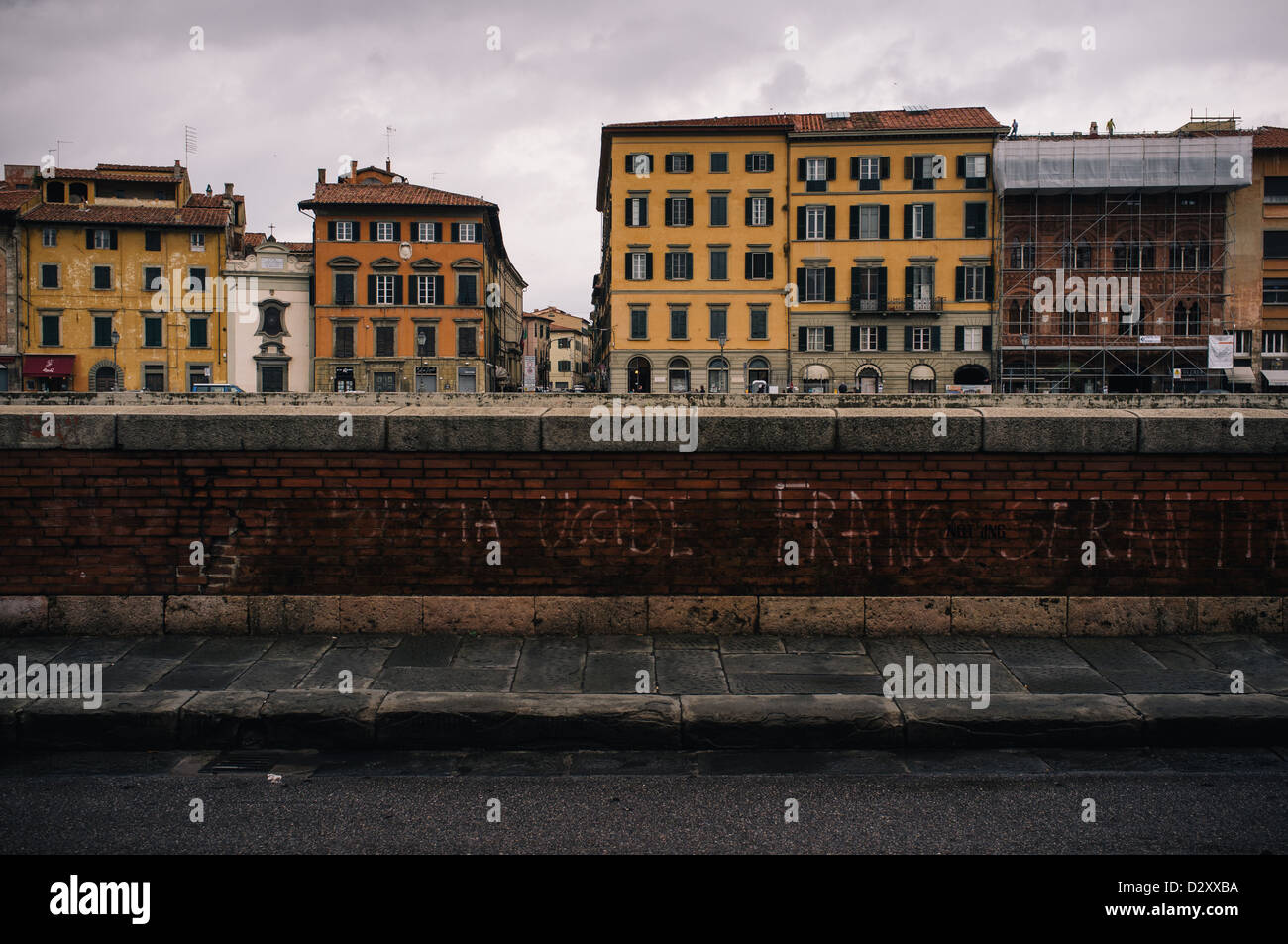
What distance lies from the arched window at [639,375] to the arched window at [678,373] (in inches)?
43.0

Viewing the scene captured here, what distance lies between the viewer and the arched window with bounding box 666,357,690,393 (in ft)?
177

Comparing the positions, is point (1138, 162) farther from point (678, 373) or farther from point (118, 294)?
point (118, 294)

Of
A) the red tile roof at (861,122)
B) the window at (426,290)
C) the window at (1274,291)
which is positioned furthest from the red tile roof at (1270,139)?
the window at (426,290)

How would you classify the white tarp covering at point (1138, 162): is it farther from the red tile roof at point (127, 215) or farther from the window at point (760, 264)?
the red tile roof at point (127, 215)

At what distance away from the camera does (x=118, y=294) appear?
5578 centimetres

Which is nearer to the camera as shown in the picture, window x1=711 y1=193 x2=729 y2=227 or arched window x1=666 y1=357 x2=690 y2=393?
window x1=711 y1=193 x2=729 y2=227

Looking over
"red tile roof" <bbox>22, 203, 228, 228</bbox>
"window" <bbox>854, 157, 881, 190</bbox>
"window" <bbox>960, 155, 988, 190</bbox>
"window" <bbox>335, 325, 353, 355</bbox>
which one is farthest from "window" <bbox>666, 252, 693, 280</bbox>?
"red tile roof" <bbox>22, 203, 228, 228</bbox>

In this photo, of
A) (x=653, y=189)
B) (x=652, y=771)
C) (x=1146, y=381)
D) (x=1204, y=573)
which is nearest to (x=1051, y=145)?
(x=1146, y=381)

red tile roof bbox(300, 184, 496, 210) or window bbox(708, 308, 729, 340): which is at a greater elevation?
red tile roof bbox(300, 184, 496, 210)

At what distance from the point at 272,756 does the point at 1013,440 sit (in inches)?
203

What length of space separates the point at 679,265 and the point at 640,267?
2.22 m
